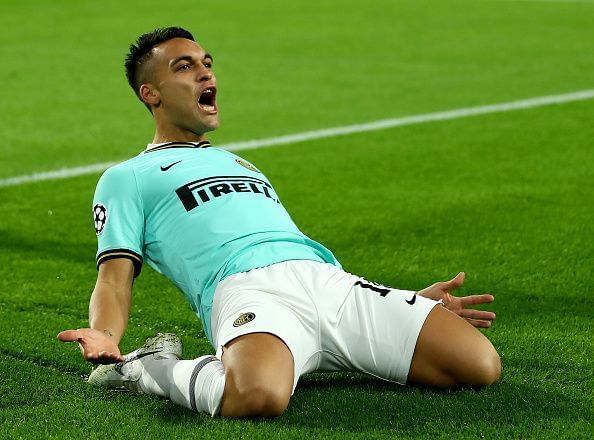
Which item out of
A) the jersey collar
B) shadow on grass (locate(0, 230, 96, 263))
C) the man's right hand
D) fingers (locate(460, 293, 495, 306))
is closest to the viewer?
the man's right hand


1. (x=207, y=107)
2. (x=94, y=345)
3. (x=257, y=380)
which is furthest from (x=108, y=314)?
(x=207, y=107)

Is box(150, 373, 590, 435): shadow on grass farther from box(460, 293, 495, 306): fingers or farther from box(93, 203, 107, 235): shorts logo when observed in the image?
box(93, 203, 107, 235): shorts logo

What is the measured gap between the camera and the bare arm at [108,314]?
4121 millimetres

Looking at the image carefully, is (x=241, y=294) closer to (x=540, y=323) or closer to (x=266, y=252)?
(x=266, y=252)

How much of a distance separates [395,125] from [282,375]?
670 cm

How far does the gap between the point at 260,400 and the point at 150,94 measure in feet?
5.23

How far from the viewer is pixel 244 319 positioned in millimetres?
4371

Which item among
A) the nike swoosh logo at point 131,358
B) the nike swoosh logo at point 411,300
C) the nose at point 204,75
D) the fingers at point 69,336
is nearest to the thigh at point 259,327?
the nike swoosh logo at point 131,358

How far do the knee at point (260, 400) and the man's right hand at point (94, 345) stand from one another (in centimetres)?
42

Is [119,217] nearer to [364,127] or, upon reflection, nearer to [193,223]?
[193,223]

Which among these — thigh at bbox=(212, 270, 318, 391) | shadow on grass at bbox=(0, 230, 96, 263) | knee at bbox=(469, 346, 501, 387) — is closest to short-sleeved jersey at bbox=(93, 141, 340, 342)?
thigh at bbox=(212, 270, 318, 391)

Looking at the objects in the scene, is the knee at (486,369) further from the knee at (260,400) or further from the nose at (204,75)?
the nose at (204,75)

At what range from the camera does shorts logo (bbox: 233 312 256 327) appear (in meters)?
4.36

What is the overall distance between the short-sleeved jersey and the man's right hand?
54 centimetres
